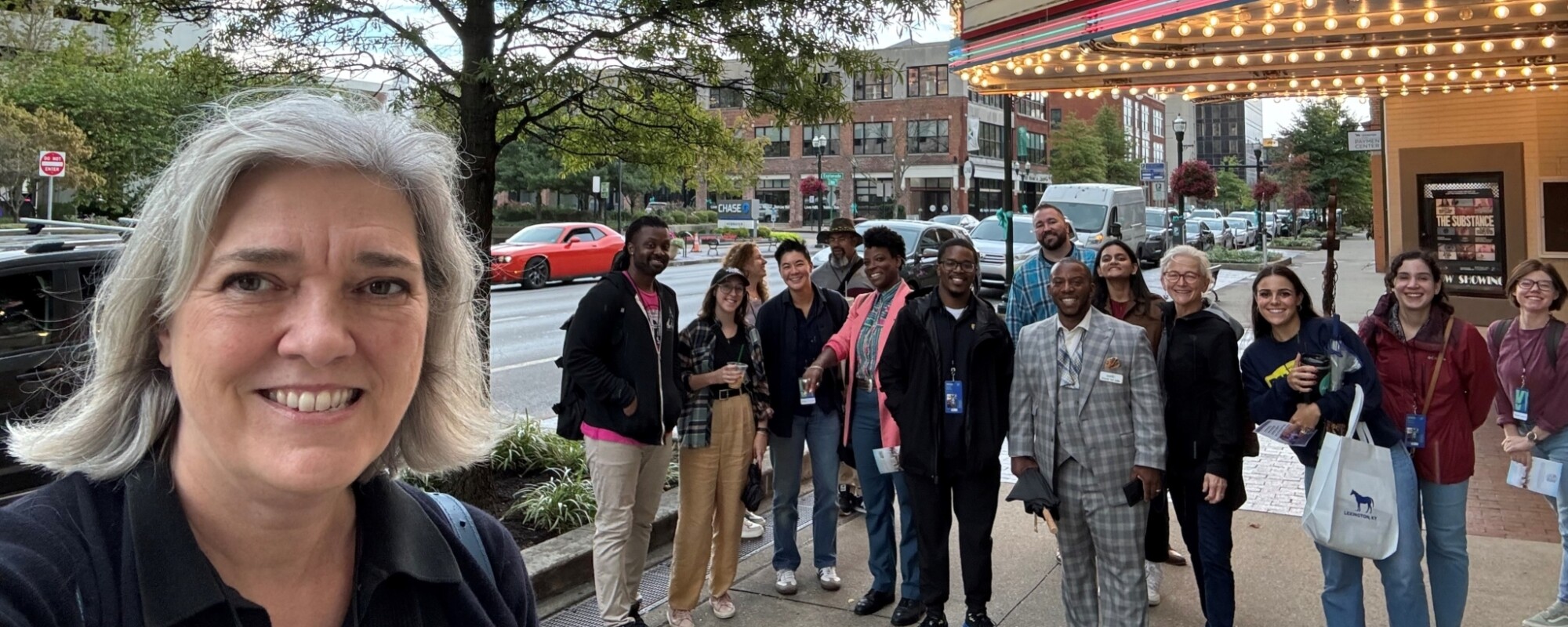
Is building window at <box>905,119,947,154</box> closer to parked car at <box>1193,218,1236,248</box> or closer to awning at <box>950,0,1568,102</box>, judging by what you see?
parked car at <box>1193,218,1236,248</box>

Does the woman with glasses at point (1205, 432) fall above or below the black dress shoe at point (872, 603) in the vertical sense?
above

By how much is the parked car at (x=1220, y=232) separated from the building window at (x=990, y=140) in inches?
838

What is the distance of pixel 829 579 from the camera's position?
5.31 meters

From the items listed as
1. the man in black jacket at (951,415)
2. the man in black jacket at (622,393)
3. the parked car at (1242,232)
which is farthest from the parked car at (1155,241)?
the man in black jacket at (622,393)

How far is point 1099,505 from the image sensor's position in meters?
4.25

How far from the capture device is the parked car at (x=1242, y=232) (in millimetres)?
44969

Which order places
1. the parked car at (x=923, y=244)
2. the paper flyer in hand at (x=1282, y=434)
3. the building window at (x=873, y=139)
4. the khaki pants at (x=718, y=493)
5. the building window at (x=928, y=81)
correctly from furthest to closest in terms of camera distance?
the building window at (x=873, y=139) < the building window at (x=928, y=81) < the parked car at (x=923, y=244) < the khaki pants at (x=718, y=493) < the paper flyer in hand at (x=1282, y=434)

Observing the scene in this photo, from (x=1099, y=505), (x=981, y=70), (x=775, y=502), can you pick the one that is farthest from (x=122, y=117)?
(x=1099, y=505)

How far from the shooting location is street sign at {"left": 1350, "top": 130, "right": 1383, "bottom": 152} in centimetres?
1798

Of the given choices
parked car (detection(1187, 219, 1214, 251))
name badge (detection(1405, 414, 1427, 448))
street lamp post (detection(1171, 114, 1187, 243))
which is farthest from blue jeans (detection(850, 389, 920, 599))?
parked car (detection(1187, 219, 1214, 251))

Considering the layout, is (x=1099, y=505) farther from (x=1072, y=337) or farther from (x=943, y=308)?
(x=943, y=308)

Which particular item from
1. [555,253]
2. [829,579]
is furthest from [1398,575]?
[555,253]

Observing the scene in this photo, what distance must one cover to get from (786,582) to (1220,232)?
43.5 m

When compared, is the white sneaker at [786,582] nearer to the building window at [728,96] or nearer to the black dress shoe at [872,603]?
the black dress shoe at [872,603]
